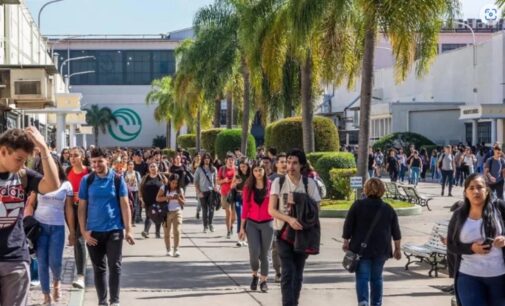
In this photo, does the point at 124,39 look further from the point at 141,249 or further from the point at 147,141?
the point at 141,249

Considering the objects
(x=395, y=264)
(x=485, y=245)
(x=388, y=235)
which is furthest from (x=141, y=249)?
(x=485, y=245)

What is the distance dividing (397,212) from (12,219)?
1924 cm

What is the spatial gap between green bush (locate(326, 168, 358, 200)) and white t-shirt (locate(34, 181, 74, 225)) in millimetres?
16442

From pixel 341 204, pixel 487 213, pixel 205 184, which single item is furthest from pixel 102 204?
pixel 341 204

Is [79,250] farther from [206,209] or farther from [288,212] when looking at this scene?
[206,209]

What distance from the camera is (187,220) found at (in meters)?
25.1

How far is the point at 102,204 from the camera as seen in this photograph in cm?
1045

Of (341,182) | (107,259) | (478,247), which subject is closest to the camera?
(478,247)

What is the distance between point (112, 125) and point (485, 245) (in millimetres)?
91337

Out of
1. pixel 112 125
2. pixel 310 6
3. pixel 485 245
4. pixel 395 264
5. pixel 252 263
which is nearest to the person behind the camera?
pixel 485 245

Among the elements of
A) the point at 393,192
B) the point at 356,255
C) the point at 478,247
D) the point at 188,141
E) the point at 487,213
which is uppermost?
the point at 188,141

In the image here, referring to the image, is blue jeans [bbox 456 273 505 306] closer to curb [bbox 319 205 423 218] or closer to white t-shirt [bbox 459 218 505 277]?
white t-shirt [bbox 459 218 505 277]

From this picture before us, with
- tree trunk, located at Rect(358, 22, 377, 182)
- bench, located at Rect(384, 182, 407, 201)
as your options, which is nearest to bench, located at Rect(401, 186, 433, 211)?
bench, located at Rect(384, 182, 407, 201)

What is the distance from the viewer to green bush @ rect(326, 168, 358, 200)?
27094 millimetres
